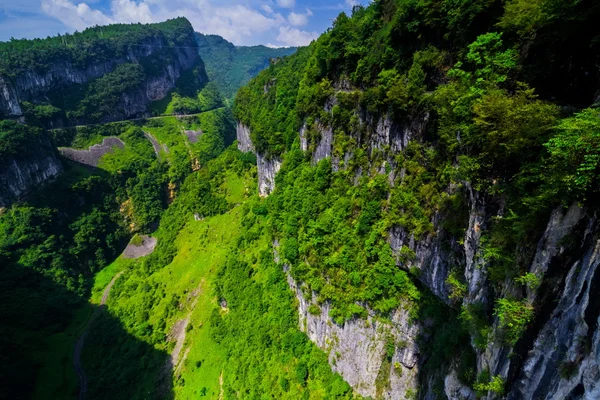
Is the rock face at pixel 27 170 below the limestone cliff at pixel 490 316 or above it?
above

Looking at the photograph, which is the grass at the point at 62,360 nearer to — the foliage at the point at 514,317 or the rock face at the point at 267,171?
the rock face at the point at 267,171

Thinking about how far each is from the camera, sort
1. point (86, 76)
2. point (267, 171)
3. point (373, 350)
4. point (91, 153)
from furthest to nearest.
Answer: point (86, 76), point (91, 153), point (267, 171), point (373, 350)

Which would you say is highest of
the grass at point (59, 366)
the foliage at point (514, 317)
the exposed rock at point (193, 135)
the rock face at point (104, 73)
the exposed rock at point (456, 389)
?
the rock face at point (104, 73)

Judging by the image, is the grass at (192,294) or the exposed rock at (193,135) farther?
the exposed rock at (193,135)

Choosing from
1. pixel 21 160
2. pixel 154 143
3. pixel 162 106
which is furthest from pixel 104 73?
pixel 21 160

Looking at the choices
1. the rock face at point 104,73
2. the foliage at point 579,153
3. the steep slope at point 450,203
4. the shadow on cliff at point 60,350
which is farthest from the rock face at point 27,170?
the foliage at point 579,153

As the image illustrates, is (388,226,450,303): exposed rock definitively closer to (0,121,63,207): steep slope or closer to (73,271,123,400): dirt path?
(73,271,123,400): dirt path

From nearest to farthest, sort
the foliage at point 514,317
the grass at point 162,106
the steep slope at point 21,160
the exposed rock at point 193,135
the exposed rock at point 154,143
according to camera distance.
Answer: the foliage at point 514,317
the steep slope at point 21,160
the exposed rock at point 154,143
the exposed rock at point 193,135
the grass at point 162,106

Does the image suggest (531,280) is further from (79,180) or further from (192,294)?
(79,180)
